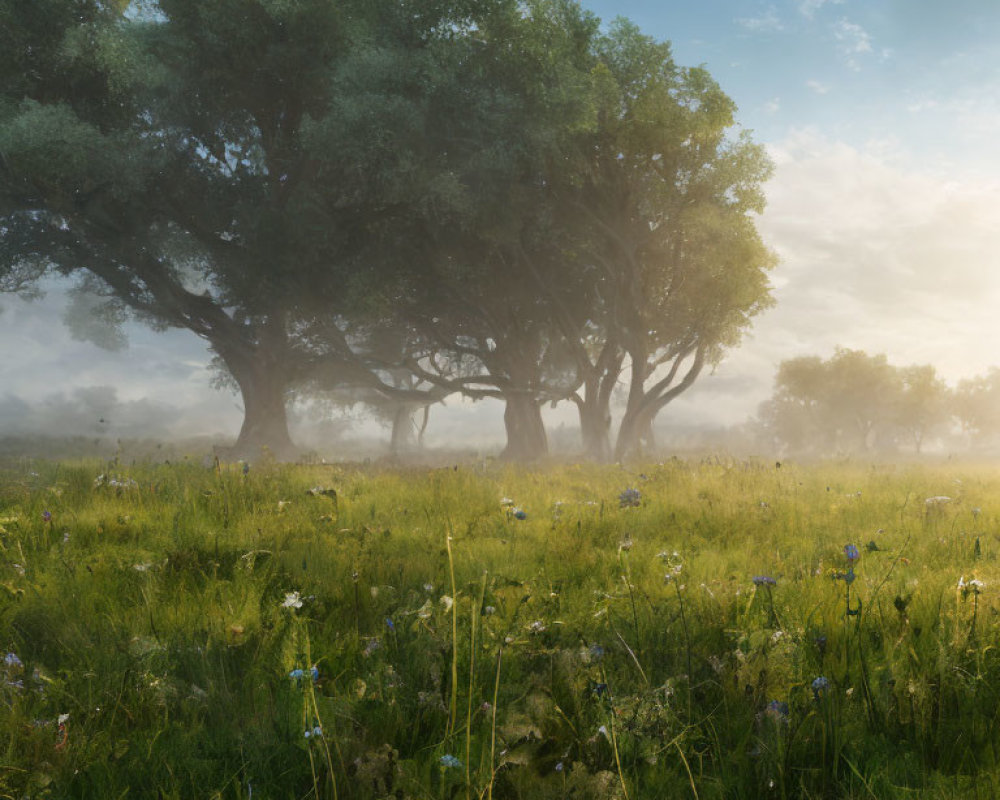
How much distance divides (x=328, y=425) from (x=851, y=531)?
A: 5672cm

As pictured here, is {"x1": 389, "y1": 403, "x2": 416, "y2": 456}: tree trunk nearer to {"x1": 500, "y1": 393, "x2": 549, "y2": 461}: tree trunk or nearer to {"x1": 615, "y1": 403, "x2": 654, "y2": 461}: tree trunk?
{"x1": 500, "y1": 393, "x2": 549, "y2": 461}: tree trunk

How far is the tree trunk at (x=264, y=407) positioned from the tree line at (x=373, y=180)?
116 mm

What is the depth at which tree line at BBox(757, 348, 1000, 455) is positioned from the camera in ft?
196

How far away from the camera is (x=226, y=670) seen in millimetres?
3301

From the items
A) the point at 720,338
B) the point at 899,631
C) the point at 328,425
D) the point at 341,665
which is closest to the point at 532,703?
the point at 341,665

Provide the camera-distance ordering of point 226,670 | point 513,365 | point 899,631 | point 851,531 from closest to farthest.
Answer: point 226,670 → point 899,631 → point 851,531 → point 513,365

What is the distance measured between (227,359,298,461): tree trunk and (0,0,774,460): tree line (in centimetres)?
12

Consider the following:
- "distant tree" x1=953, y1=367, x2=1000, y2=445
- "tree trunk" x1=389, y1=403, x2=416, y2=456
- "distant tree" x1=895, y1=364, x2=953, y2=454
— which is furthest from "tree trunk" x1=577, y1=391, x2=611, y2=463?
"distant tree" x1=953, y1=367, x2=1000, y2=445

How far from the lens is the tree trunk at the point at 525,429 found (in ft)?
103

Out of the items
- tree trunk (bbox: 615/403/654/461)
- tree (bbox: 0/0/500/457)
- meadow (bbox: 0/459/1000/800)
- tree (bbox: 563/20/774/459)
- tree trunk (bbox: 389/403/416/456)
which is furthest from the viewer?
tree trunk (bbox: 389/403/416/456)

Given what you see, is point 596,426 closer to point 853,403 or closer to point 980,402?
point 853,403

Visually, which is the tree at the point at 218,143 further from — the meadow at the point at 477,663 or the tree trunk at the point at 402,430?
the tree trunk at the point at 402,430

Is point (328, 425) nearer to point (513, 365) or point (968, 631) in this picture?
point (513, 365)

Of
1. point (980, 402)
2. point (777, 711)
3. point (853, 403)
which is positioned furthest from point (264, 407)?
point (980, 402)
